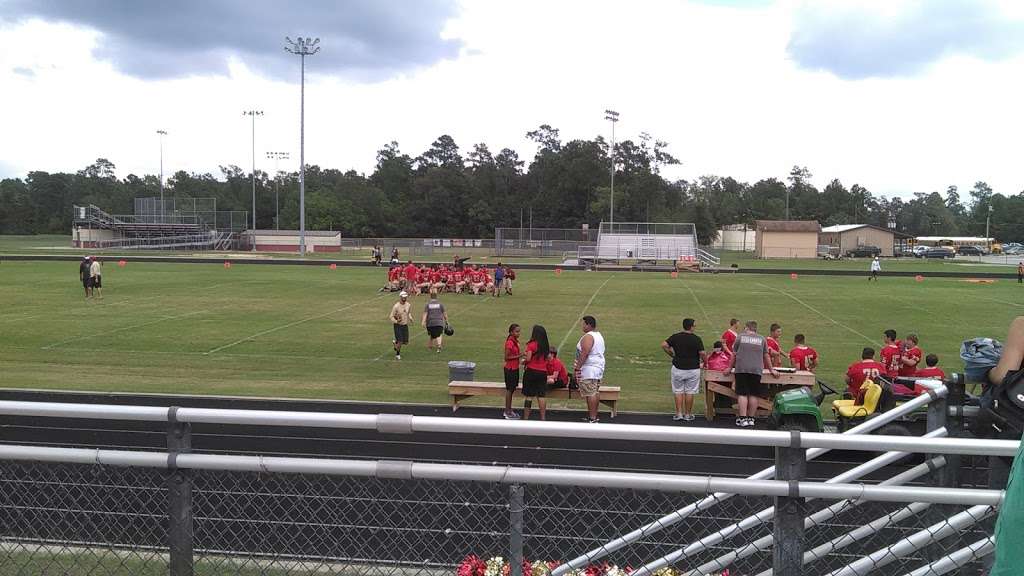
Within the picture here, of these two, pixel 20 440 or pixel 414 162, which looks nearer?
pixel 20 440

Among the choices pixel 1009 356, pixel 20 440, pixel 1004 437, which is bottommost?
pixel 20 440

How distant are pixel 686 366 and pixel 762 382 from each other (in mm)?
1325

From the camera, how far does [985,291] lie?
127 ft

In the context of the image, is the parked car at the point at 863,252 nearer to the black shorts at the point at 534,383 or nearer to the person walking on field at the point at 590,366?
the person walking on field at the point at 590,366

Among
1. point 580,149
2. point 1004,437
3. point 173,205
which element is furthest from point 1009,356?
point 580,149

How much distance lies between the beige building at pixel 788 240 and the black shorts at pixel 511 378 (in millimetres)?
71211

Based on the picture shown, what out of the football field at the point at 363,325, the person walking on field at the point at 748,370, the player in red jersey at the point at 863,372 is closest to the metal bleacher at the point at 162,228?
the football field at the point at 363,325

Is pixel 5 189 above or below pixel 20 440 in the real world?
above

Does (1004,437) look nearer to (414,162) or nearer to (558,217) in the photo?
(558,217)

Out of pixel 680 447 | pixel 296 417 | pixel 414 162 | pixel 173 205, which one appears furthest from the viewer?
pixel 414 162

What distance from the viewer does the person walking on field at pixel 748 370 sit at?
1256 centimetres

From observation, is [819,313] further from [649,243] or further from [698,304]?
[649,243]

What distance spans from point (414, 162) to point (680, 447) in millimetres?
136870

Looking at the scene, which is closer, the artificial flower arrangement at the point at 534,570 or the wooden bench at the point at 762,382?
the artificial flower arrangement at the point at 534,570
